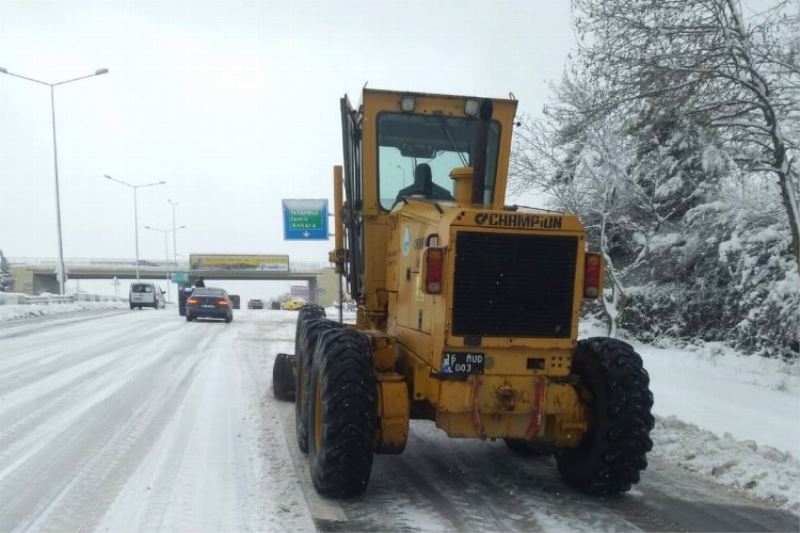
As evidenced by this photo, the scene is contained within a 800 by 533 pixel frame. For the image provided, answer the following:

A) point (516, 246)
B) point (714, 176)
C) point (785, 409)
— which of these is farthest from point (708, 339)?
point (516, 246)

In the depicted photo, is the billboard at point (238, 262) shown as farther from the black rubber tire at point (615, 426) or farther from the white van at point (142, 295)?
the black rubber tire at point (615, 426)

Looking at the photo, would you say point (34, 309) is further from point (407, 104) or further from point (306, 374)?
point (407, 104)

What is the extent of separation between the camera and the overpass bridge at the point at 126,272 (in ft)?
279

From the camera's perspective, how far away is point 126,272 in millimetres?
92812

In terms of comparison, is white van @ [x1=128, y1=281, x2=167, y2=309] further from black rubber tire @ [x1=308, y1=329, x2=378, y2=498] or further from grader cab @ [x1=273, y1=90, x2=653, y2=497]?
black rubber tire @ [x1=308, y1=329, x2=378, y2=498]

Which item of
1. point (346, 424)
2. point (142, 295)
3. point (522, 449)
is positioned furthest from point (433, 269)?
point (142, 295)

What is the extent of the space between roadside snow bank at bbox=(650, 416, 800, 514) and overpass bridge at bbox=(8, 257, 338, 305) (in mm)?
76788

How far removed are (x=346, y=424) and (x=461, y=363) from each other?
0.91 metres

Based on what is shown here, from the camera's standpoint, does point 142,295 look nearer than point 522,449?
No

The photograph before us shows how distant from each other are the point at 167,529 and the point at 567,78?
599 inches

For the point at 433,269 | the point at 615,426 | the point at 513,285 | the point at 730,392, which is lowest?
the point at 730,392

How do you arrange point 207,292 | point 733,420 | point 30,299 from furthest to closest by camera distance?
1. point 30,299
2. point 207,292
3. point 733,420

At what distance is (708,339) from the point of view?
16.3m

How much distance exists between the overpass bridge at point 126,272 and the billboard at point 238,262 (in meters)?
0.80
